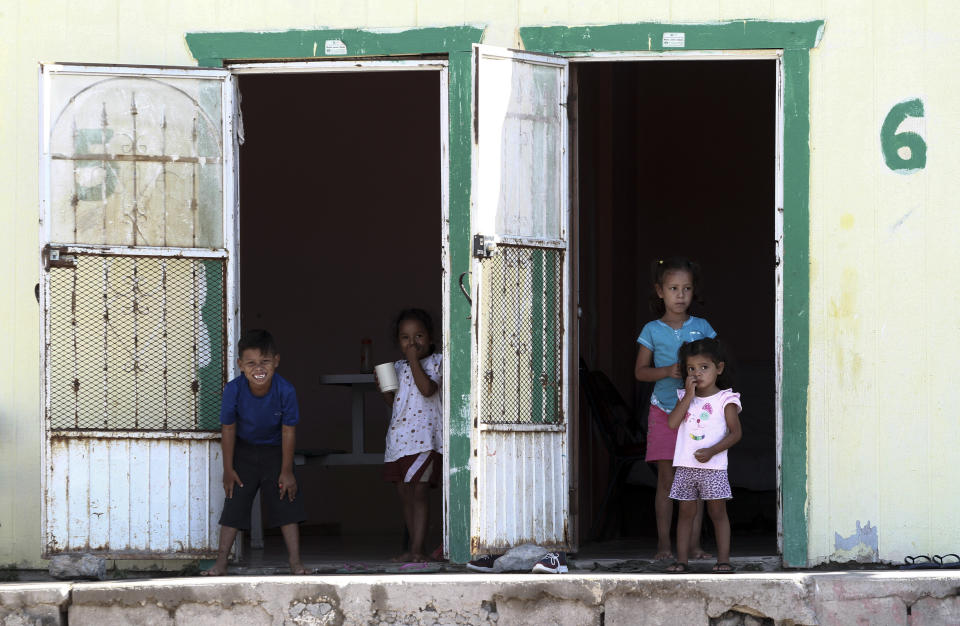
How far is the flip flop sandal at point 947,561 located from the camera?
5641 mm

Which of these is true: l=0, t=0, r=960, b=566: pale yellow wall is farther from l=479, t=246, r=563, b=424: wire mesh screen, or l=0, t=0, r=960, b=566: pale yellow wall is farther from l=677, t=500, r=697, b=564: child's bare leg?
Answer: l=479, t=246, r=563, b=424: wire mesh screen

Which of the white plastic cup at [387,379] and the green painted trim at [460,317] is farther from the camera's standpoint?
the white plastic cup at [387,379]

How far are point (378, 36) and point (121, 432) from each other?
197cm

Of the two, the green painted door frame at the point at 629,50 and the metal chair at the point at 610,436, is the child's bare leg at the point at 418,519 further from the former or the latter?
the metal chair at the point at 610,436

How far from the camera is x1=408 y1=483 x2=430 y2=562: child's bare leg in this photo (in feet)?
20.1

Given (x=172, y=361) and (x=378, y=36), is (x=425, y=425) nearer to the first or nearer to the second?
(x=172, y=361)

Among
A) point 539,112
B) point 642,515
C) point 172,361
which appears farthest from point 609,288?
point 172,361

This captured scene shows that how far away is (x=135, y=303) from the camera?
585 centimetres

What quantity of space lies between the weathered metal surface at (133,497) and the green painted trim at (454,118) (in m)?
1.00

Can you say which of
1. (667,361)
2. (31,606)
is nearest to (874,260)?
(667,361)

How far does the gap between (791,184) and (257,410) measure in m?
2.39

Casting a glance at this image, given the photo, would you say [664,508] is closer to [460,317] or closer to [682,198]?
[460,317]

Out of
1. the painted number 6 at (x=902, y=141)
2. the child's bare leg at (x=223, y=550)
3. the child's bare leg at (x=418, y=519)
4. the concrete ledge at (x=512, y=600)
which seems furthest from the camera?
the child's bare leg at (x=418, y=519)

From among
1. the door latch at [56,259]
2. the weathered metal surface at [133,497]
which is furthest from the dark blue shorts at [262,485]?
the door latch at [56,259]
